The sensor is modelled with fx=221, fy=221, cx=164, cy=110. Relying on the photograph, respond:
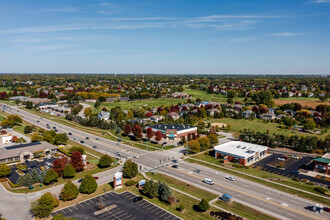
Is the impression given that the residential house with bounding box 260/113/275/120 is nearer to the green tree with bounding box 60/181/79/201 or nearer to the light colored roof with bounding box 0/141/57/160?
the light colored roof with bounding box 0/141/57/160

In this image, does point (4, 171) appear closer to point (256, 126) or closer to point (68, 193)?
point (68, 193)

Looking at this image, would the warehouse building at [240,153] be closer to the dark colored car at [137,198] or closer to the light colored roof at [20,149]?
the dark colored car at [137,198]

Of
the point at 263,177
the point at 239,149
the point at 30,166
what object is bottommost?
the point at 30,166

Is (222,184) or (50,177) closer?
(50,177)

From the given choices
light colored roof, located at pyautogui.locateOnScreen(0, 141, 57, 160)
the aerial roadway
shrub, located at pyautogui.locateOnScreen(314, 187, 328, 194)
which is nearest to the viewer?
the aerial roadway

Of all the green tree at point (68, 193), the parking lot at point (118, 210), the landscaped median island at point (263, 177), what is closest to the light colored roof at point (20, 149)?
the green tree at point (68, 193)

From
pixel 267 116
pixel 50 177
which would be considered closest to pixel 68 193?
pixel 50 177

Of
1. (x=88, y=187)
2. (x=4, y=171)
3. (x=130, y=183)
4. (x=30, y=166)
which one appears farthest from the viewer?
(x=30, y=166)

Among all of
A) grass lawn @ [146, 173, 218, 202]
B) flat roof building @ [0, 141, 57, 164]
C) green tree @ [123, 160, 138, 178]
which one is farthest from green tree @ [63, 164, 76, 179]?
flat roof building @ [0, 141, 57, 164]
